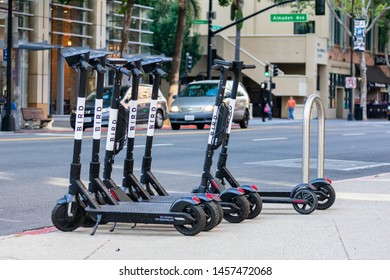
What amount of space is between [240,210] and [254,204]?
1.50 feet

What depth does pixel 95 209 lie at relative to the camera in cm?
891

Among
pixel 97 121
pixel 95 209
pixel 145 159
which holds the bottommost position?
pixel 95 209

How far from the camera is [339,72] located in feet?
234

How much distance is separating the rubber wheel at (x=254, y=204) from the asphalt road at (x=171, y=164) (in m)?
2.29

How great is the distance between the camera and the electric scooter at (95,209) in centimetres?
877

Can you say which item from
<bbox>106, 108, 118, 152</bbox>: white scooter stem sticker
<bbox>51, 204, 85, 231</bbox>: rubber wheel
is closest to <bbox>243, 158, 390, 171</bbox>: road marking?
<bbox>106, 108, 118, 152</bbox>: white scooter stem sticker

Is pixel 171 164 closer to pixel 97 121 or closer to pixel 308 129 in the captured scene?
pixel 308 129

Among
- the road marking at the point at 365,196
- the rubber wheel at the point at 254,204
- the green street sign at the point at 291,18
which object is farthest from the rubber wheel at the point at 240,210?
the green street sign at the point at 291,18

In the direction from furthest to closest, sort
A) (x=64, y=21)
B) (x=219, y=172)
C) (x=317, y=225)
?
1. (x=64, y=21)
2. (x=219, y=172)
3. (x=317, y=225)

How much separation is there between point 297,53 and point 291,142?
39.4 meters

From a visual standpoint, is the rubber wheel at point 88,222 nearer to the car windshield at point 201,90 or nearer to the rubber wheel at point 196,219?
the rubber wheel at point 196,219

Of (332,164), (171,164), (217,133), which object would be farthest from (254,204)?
(332,164)
